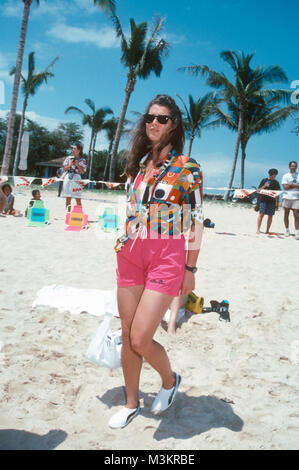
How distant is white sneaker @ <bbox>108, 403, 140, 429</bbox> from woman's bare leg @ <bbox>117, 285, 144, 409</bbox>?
3 centimetres

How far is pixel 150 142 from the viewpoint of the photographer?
7.23 feet

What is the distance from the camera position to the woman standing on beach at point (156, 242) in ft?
6.18

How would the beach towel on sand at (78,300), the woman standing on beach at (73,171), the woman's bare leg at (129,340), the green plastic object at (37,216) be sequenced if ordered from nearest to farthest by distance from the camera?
1. the woman's bare leg at (129,340)
2. the beach towel on sand at (78,300)
3. the green plastic object at (37,216)
4. the woman standing on beach at (73,171)

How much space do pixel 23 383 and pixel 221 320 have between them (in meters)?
2.05

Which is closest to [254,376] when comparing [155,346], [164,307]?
[155,346]

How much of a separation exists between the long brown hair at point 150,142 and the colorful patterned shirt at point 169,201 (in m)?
0.11

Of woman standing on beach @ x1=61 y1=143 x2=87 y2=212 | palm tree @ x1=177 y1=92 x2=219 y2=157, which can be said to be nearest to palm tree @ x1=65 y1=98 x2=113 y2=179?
palm tree @ x1=177 y1=92 x2=219 y2=157

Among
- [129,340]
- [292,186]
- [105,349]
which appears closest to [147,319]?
[129,340]

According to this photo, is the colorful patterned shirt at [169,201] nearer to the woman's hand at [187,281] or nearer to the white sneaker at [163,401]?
the woman's hand at [187,281]

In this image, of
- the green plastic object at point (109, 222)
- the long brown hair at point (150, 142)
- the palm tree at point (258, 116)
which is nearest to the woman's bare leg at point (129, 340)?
the long brown hair at point (150, 142)

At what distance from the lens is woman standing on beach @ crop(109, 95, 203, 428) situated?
74.1 inches

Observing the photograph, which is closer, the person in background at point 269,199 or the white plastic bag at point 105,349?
the white plastic bag at point 105,349

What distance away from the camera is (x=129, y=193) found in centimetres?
209
